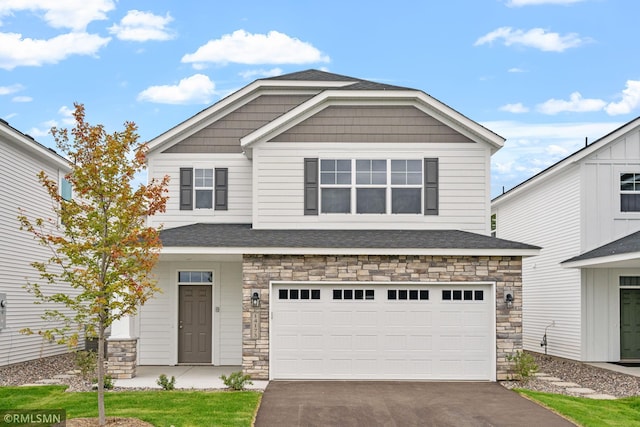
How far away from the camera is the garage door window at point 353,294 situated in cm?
1551

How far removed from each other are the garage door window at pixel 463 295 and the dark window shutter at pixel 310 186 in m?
3.59

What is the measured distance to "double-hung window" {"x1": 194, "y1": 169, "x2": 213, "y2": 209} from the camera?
61.0ft

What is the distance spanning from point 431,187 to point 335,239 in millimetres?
2856

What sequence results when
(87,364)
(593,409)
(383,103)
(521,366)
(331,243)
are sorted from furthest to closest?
(383,103), (331,243), (521,366), (87,364), (593,409)

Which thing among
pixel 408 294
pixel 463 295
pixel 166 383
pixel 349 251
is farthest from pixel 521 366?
pixel 166 383

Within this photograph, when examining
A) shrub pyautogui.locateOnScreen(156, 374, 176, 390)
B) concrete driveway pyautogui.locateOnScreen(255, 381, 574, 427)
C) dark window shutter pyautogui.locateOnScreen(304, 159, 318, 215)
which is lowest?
concrete driveway pyautogui.locateOnScreen(255, 381, 574, 427)

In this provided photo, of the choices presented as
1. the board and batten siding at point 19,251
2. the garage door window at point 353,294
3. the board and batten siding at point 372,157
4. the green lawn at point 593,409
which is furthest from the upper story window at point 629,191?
the board and batten siding at point 19,251

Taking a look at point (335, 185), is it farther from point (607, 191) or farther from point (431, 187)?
point (607, 191)

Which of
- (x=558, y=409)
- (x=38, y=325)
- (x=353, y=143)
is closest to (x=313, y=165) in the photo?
(x=353, y=143)

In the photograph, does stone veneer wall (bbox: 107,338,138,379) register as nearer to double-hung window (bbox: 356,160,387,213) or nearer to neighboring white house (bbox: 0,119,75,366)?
neighboring white house (bbox: 0,119,75,366)

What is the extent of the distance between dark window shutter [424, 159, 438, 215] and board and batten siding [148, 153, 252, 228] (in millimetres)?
4703

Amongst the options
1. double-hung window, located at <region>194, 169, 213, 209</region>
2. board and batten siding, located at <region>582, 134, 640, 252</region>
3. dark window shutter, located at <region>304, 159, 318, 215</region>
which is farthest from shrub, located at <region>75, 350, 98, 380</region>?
board and batten siding, located at <region>582, 134, 640, 252</region>

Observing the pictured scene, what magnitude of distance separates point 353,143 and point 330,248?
3104mm

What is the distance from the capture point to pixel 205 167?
18.7 m
